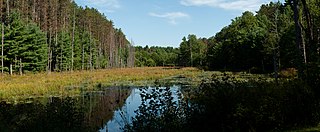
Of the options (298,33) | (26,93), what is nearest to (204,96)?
(298,33)

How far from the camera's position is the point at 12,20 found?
152ft

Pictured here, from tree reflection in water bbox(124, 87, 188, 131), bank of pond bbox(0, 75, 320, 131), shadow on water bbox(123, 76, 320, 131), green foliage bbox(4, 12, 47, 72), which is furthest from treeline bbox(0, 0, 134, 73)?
shadow on water bbox(123, 76, 320, 131)

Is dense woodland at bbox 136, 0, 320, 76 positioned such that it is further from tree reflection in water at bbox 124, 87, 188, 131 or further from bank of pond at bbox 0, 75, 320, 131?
tree reflection in water at bbox 124, 87, 188, 131

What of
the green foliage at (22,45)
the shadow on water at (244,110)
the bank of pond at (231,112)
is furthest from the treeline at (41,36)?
the shadow on water at (244,110)

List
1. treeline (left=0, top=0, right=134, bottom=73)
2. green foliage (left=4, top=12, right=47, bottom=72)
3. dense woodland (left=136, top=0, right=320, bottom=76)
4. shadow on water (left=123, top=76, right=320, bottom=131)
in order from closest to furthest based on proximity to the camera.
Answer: shadow on water (left=123, top=76, right=320, bottom=131)
dense woodland (left=136, top=0, right=320, bottom=76)
green foliage (left=4, top=12, right=47, bottom=72)
treeline (left=0, top=0, right=134, bottom=73)

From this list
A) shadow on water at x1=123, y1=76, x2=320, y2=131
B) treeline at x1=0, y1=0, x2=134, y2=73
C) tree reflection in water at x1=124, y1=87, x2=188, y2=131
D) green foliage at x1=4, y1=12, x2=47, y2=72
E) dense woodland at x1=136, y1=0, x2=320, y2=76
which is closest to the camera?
shadow on water at x1=123, y1=76, x2=320, y2=131

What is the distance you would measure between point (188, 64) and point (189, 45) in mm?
7257

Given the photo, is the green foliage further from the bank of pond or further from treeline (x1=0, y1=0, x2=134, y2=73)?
the bank of pond

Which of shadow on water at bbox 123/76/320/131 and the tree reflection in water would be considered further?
the tree reflection in water

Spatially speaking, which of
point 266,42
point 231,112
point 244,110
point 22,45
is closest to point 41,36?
point 22,45

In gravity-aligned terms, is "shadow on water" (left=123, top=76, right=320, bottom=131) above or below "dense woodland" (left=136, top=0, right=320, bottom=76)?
below

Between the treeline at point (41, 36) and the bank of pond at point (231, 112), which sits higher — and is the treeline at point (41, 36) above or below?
above

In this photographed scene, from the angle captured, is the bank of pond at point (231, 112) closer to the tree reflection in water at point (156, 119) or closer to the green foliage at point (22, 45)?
the tree reflection in water at point (156, 119)

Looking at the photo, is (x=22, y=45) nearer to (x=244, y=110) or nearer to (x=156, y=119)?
(x=156, y=119)
